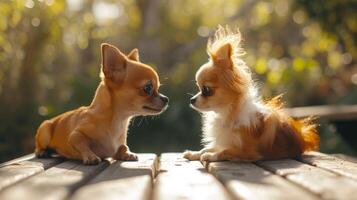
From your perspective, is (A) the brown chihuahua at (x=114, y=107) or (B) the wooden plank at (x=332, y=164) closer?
(B) the wooden plank at (x=332, y=164)

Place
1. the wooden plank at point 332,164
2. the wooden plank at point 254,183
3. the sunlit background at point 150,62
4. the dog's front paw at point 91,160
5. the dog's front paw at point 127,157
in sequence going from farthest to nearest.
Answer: the sunlit background at point 150,62 < the dog's front paw at point 127,157 < the dog's front paw at point 91,160 < the wooden plank at point 332,164 < the wooden plank at point 254,183

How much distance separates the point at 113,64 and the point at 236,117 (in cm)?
102

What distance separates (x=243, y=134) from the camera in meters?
3.87

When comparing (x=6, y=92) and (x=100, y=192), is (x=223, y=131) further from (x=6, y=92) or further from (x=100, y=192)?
(x=6, y=92)

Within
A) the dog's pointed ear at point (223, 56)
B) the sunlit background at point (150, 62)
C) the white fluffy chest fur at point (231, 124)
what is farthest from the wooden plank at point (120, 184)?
the sunlit background at point (150, 62)

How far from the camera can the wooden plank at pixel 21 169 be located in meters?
2.77

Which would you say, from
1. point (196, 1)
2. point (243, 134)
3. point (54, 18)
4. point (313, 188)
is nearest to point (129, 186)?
point (313, 188)

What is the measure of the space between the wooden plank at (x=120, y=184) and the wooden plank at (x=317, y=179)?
714 mm

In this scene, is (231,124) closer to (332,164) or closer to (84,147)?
(332,164)

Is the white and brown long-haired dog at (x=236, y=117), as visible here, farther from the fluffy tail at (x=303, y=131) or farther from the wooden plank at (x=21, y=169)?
the wooden plank at (x=21, y=169)

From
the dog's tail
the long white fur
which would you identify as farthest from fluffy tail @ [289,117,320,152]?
the dog's tail

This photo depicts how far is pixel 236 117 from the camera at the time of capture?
3939 mm

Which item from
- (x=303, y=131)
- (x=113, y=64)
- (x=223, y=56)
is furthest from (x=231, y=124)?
(x=113, y=64)

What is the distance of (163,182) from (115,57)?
5.52ft
